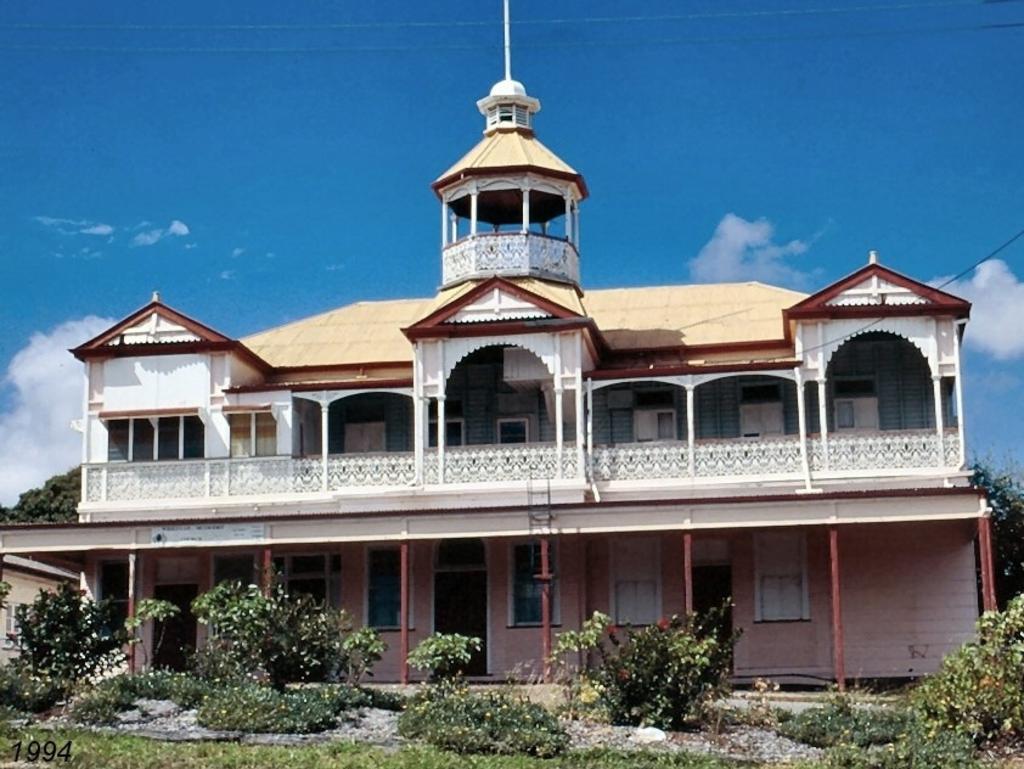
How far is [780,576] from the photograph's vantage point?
35.1m

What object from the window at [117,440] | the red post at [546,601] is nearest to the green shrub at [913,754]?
the red post at [546,601]

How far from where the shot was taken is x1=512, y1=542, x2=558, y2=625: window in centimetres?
3544

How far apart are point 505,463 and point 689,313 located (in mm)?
6225

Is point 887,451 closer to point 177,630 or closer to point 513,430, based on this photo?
point 513,430

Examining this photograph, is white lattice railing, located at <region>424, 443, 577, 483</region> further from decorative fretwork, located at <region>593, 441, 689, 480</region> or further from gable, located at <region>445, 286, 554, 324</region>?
gable, located at <region>445, 286, 554, 324</region>

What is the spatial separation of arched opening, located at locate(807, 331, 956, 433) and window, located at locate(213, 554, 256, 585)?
455 inches

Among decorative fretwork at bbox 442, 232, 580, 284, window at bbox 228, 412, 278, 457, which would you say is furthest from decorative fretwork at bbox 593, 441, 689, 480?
window at bbox 228, 412, 278, 457

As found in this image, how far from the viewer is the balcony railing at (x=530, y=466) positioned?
34688 millimetres

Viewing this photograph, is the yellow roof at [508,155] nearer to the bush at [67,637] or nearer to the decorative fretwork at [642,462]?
the decorative fretwork at [642,462]

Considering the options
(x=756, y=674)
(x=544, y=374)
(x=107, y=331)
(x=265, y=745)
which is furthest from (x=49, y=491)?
A: (x=265, y=745)

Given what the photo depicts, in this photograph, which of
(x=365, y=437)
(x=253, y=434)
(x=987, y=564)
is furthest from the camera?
(x=365, y=437)

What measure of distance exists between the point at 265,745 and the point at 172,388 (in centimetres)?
1559

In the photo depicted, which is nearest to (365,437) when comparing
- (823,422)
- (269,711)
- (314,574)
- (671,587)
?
(314,574)

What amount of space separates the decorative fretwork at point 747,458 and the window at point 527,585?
A: 11.2ft
